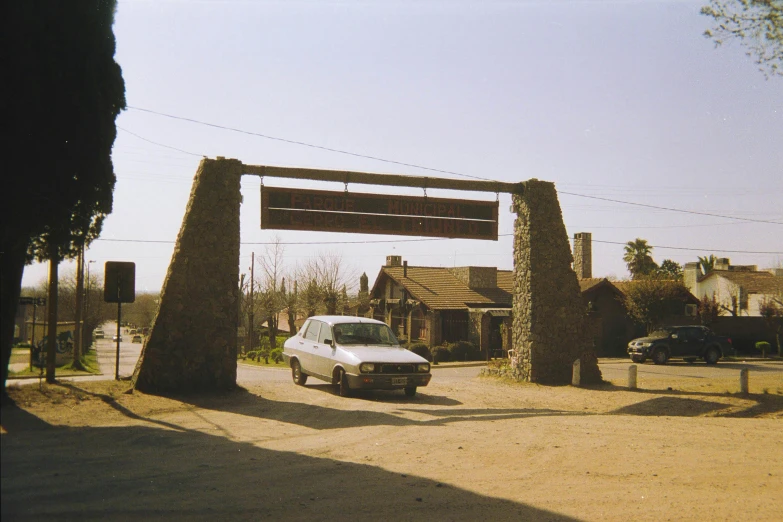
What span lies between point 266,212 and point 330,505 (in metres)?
10.8

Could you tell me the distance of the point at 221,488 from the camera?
6539 millimetres

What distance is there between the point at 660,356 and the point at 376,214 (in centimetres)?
2243

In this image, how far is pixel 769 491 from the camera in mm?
7371

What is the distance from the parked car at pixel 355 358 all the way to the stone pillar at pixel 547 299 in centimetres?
445

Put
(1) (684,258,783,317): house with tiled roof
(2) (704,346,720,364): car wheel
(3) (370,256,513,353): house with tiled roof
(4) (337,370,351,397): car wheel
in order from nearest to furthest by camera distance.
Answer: (4) (337,370,351,397): car wheel
(2) (704,346,720,364): car wheel
(3) (370,256,513,353): house with tiled roof
(1) (684,258,783,317): house with tiled roof

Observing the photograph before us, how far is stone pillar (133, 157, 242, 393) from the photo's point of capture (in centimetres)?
1405

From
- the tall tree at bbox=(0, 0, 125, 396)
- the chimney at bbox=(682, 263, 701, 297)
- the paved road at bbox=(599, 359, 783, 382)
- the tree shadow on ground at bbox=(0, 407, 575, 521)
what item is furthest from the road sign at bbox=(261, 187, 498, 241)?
the chimney at bbox=(682, 263, 701, 297)

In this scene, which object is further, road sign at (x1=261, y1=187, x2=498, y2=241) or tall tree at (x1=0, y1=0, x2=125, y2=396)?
road sign at (x1=261, y1=187, x2=498, y2=241)

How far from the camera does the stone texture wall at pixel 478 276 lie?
153ft

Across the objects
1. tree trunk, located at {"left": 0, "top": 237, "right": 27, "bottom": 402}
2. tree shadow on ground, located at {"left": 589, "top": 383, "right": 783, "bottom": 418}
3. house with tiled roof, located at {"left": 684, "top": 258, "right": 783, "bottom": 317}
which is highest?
house with tiled roof, located at {"left": 684, "top": 258, "right": 783, "bottom": 317}

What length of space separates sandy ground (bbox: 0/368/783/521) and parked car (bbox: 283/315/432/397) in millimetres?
655

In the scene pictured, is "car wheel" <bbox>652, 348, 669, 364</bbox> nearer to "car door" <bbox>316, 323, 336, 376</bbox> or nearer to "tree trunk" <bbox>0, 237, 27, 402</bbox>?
"car door" <bbox>316, 323, 336, 376</bbox>

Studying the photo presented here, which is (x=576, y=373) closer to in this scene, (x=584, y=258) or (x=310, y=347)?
(x=310, y=347)

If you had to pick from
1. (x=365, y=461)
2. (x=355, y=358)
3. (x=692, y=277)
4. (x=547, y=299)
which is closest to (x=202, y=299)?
(x=355, y=358)
